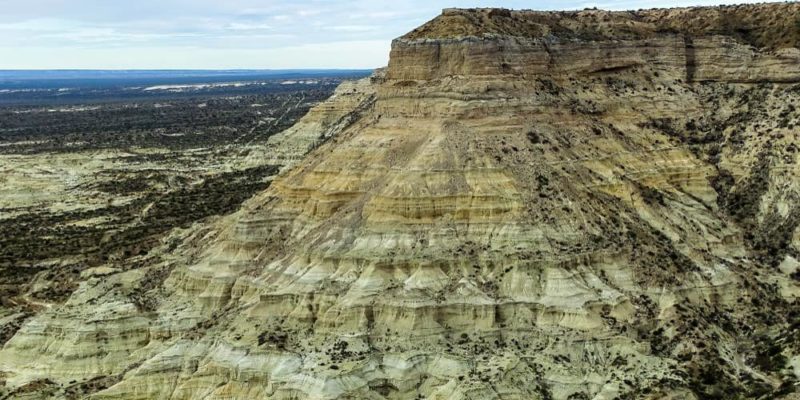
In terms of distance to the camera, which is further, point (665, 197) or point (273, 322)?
point (665, 197)

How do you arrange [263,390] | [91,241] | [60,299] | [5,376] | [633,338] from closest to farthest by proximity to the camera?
[263,390], [633,338], [5,376], [60,299], [91,241]

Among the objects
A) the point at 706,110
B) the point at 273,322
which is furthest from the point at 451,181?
the point at 706,110

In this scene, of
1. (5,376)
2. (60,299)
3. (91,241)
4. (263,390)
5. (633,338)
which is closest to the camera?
(263,390)

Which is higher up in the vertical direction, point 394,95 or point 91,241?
point 394,95

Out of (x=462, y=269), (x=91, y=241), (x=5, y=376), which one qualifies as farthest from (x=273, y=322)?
(x=91, y=241)

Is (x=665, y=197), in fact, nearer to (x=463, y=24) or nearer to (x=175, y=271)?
(x=463, y=24)

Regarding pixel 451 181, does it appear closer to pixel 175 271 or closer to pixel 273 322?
pixel 273 322

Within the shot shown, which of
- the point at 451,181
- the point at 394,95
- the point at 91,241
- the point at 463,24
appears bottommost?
the point at 91,241
